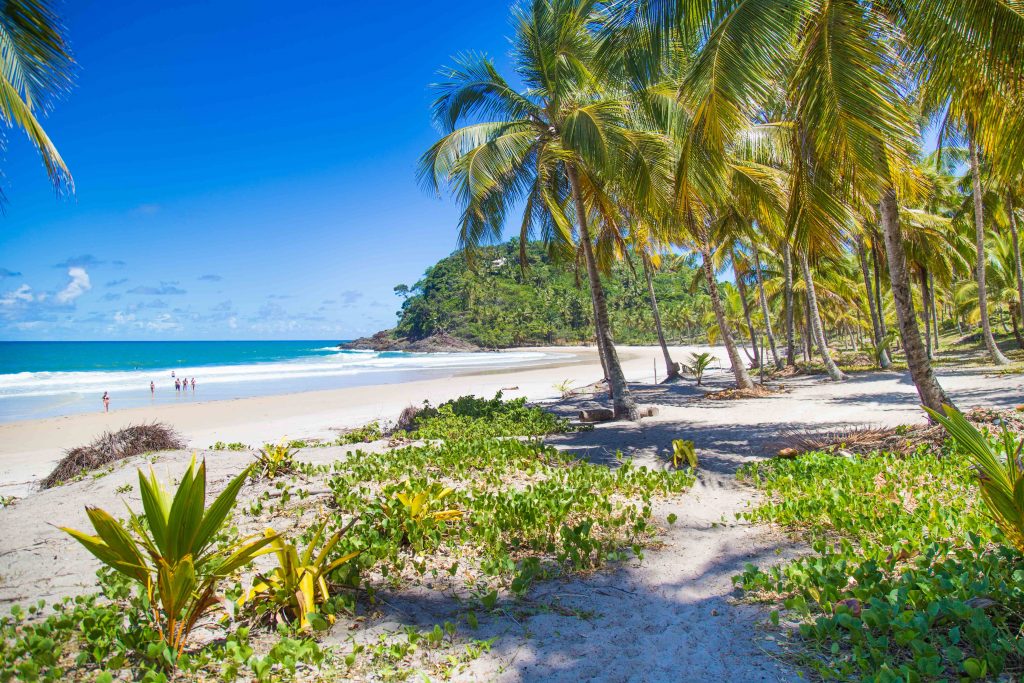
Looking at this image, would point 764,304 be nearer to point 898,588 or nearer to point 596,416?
point 596,416

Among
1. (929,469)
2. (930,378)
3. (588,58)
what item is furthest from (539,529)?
(588,58)

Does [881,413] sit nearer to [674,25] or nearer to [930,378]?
[930,378]

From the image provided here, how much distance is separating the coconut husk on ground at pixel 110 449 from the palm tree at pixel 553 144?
21.9 ft

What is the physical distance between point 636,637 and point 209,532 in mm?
2222

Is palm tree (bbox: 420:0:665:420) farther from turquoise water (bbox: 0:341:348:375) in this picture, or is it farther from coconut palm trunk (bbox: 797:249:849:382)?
turquoise water (bbox: 0:341:348:375)

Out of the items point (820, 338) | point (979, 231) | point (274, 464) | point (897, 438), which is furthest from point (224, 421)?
point (979, 231)

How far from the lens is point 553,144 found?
1014 cm

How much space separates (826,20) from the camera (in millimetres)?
5328

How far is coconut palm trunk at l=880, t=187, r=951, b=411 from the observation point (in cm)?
622

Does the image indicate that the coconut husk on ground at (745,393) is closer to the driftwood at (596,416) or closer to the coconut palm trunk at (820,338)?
the coconut palm trunk at (820,338)

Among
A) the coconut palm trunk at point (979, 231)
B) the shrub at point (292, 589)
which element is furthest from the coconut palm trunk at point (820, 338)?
the shrub at point (292, 589)

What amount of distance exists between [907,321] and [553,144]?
→ 21.3 ft

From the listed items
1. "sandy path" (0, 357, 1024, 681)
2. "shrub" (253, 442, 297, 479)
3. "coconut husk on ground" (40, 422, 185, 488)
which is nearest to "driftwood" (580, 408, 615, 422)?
"sandy path" (0, 357, 1024, 681)

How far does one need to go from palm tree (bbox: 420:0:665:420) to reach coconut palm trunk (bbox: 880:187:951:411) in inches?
131
